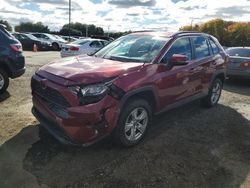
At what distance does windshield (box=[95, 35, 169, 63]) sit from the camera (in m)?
5.15

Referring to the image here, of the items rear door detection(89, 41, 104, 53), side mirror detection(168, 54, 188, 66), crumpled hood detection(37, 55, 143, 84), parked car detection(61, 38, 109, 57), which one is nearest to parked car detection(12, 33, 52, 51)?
rear door detection(89, 41, 104, 53)

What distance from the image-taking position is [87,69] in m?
4.46

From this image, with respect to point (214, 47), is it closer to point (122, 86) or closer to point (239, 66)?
point (122, 86)

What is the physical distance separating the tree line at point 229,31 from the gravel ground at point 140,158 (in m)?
43.9

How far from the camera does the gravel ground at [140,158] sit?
3908mm

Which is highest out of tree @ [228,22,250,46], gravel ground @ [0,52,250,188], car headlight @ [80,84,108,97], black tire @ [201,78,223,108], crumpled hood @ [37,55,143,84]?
tree @ [228,22,250,46]

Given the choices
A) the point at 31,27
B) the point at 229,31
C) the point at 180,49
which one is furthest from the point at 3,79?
the point at 31,27

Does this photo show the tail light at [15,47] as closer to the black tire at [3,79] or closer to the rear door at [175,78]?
the black tire at [3,79]

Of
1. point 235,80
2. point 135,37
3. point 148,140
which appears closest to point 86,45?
point 235,80

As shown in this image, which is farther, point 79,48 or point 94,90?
point 79,48

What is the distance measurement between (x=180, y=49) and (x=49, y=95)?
259 centimetres

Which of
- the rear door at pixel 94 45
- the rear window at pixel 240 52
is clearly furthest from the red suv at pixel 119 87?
the rear door at pixel 94 45

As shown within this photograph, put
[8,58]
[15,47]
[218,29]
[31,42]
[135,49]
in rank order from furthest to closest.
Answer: [218,29]
[31,42]
[15,47]
[8,58]
[135,49]

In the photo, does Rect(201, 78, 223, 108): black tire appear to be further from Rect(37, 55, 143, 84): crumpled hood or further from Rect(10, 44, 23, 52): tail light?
Rect(10, 44, 23, 52): tail light
